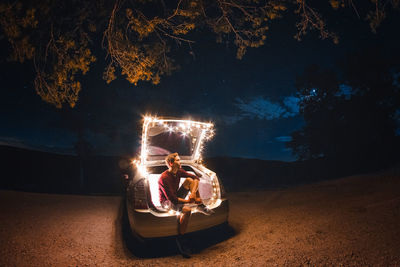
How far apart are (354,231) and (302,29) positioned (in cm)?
420

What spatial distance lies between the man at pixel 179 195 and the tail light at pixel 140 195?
410 mm

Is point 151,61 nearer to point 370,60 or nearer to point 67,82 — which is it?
point 67,82

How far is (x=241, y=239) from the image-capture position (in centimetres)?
364

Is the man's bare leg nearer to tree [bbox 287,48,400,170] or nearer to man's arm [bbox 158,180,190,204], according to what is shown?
man's arm [bbox 158,180,190,204]

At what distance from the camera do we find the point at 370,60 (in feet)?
58.0

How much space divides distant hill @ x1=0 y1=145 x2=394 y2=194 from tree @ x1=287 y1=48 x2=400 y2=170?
1.77 meters

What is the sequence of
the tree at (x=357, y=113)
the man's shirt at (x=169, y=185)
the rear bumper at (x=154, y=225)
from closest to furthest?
the rear bumper at (x=154, y=225)
the man's shirt at (x=169, y=185)
the tree at (x=357, y=113)

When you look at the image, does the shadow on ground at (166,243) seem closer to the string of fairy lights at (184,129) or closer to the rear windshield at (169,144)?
the string of fairy lights at (184,129)

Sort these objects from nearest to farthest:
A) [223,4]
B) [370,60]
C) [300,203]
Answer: [223,4]
[300,203]
[370,60]

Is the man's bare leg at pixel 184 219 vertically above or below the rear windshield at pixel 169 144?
below

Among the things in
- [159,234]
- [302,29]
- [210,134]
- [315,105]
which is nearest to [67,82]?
[210,134]

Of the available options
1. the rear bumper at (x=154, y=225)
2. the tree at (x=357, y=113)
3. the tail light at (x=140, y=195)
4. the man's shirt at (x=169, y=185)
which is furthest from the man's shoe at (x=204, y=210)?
the tree at (x=357, y=113)

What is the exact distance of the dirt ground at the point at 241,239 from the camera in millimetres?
2742

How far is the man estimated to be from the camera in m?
3.17
